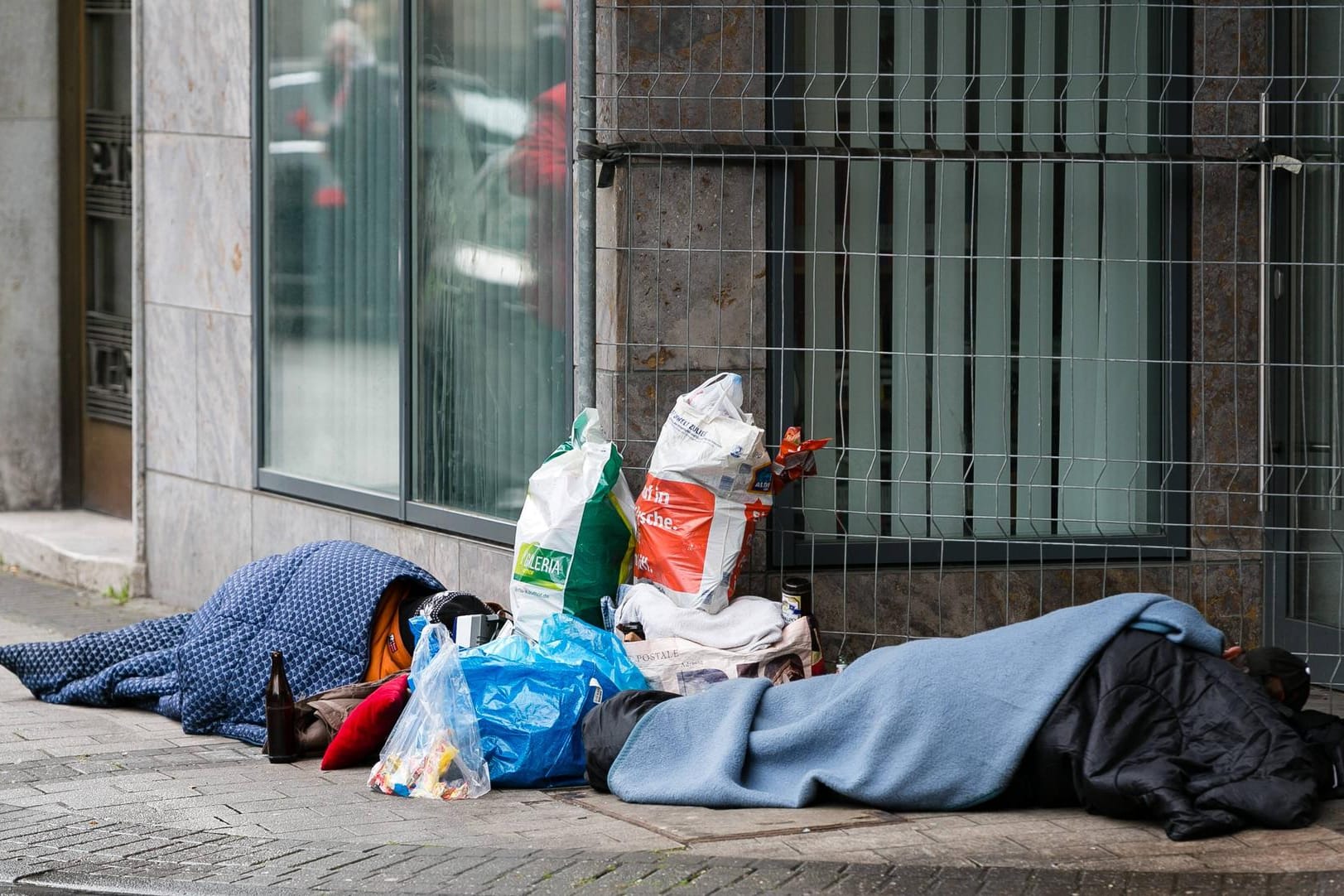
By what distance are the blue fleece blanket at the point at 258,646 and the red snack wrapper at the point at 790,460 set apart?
52.0 inches

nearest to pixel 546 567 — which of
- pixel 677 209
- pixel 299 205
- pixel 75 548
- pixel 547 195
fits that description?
pixel 677 209

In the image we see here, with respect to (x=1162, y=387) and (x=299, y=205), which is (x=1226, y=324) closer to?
(x=1162, y=387)

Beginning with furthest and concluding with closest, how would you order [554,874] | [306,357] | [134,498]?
[134,498], [306,357], [554,874]

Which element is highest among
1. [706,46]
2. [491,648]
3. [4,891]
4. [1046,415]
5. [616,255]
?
[706,46]

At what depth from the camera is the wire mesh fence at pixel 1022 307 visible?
6617 mm

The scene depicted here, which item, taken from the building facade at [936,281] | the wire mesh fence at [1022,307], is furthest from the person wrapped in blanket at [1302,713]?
the wire mesh fence at [1022,307]

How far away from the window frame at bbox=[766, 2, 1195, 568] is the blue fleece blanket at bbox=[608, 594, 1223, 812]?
123 centimetres

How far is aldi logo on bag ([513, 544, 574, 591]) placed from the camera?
21.0ft

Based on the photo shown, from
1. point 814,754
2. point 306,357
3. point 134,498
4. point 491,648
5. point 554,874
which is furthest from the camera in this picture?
point 134,498

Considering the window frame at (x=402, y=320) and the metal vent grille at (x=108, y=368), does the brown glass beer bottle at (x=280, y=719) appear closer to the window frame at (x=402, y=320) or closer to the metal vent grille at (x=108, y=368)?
the window frame at (x=402, y=320)

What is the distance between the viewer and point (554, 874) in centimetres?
469

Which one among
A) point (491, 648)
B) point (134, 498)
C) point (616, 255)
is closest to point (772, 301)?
point (616, 255)

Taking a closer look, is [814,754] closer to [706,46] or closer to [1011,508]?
[1011,508]

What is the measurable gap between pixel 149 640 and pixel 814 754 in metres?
3.01
